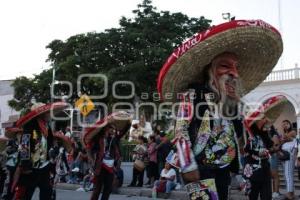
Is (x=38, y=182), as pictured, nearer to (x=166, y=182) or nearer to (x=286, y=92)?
(x=166, y=182)

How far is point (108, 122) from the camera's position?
806cm

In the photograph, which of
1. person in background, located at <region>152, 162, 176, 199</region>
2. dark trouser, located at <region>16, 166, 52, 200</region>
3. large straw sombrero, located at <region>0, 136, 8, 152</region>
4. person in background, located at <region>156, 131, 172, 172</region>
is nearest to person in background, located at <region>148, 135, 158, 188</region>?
person in background, located at <region>156, 131, 172, 172</region>

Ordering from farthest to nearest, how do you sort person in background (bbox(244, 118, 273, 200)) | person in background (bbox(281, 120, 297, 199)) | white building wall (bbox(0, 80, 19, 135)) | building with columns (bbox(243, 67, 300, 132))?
white building wall (bbox(0, 80, 19, 135)) → building with columns (bbox(243, 67, 300, 132)) → person in background (bbox(281, 120, 297, 199)) → person in background (bbox(244, 118, 273, 200))

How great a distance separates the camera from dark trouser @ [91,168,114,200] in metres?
8.09

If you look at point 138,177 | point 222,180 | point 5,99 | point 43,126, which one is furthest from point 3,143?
point 5,99

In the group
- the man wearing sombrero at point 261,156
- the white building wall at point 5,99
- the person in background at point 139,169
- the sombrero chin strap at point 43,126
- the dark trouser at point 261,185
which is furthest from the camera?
the white building wall at point 5,99

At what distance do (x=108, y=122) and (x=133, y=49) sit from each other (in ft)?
66.1

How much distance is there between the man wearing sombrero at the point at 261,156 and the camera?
5.72 meters

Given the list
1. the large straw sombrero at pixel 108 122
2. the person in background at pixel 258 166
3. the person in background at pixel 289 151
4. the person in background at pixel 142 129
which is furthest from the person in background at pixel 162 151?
the person in background at pixel 258 166

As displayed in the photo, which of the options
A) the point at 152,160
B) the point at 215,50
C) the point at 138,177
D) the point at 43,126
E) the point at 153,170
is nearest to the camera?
the point at 215,50

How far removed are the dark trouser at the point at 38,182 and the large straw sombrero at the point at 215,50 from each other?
10.2 feet

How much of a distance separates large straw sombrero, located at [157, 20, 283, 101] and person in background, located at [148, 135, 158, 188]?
10.7m

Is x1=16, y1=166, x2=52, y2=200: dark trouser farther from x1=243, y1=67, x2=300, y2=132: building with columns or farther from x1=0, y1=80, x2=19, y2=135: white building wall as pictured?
x1=0, y1=80, x2=19, y2=135: white building wall

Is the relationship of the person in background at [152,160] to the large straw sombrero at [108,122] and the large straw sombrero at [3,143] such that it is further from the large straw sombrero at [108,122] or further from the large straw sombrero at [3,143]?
the large straw sombrero at [108,122]
